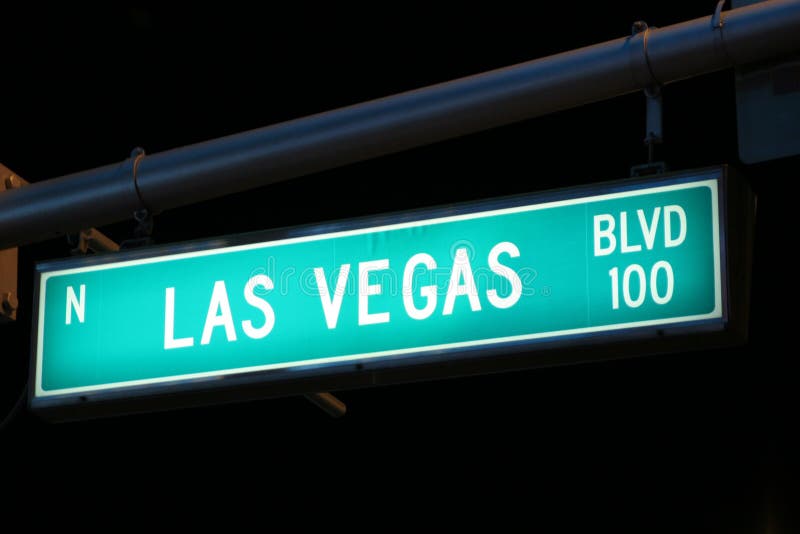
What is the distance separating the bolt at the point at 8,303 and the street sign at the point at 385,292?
1.87ft

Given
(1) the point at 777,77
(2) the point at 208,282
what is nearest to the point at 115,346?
(2) the point at 208,282

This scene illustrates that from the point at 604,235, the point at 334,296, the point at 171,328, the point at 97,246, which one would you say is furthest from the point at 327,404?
Result: the point at 604,235

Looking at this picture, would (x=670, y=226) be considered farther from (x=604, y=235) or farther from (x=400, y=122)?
(x=400, y=122)

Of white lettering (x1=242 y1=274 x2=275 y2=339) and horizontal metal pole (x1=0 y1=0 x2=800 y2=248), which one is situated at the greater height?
horizontal metal pole (x1=0 y1=0 x2=800 y2=248)

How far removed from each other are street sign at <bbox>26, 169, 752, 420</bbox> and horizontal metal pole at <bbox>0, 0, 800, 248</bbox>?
0.18 metres

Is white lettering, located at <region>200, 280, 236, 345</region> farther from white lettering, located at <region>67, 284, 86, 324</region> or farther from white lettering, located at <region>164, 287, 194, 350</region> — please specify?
white lettering, located at <region>67, 284, 86, 324</region>

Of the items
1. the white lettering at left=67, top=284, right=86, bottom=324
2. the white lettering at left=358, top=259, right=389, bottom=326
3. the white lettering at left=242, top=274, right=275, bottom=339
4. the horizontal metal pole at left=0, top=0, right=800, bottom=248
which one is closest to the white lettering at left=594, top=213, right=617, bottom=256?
the horizontal metal pole at left=0, top=0, right=800, bottom=248

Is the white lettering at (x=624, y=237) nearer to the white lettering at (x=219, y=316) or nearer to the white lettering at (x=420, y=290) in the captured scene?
the white lettering at (x=420, y=290)

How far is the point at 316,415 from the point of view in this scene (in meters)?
13.3

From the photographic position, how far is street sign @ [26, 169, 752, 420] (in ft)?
14.7

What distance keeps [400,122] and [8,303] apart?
A: 1622mm

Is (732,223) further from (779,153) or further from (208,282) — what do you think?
(208,282)

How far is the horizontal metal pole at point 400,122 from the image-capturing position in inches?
176

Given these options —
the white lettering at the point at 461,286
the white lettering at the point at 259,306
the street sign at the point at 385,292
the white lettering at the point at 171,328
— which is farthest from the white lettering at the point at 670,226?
the white lettering at the point at 171,328
